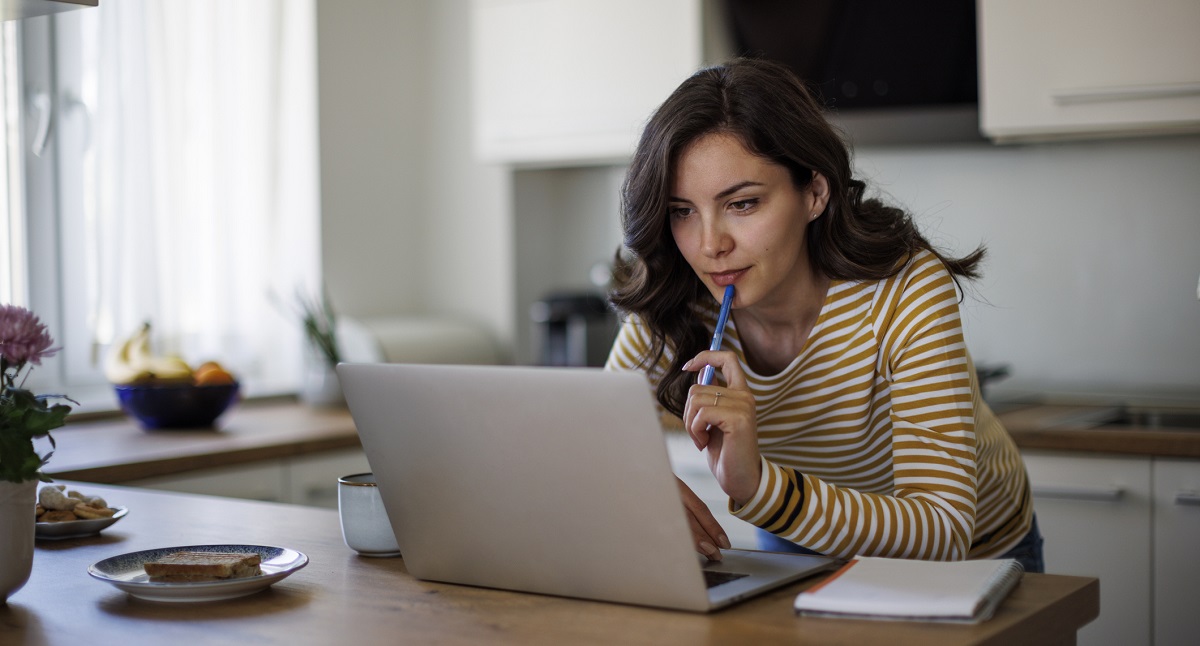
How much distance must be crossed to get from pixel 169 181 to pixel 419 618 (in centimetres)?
222

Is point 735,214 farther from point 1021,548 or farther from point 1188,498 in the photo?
point 1188,498

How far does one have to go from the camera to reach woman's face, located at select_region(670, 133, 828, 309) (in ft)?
4.35

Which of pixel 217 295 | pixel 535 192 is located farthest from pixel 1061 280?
pixel 217 295

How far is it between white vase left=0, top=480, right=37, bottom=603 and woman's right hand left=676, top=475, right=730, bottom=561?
1.96 ft

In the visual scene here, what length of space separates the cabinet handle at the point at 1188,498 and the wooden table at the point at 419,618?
1.15 meters

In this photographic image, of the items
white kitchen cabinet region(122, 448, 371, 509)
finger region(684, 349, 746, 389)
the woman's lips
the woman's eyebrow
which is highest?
the woman's eyebrow

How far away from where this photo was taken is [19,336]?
1040 mm

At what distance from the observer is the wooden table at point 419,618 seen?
0.90 m

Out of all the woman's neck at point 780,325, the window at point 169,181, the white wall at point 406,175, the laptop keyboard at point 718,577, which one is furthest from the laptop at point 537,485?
the white wall at point 406,175

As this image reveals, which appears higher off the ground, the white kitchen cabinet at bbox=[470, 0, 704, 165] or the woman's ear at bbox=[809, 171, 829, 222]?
the white kitchen cabinet at bbox=[470, 0, 704, 165]

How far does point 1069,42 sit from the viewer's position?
236 centimetres

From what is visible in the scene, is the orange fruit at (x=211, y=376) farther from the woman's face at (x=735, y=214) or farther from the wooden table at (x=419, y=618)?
the woman's face at (x=735, y=214)

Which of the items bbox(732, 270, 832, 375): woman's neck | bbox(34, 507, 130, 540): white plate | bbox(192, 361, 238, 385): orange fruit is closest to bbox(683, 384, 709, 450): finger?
bbox(732, 270, 832, 375): woman's neck

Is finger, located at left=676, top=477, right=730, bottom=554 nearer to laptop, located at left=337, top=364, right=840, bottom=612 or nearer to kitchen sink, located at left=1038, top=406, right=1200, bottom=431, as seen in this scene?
laptop, located at left=337, top=364, right=840, bottom=612
